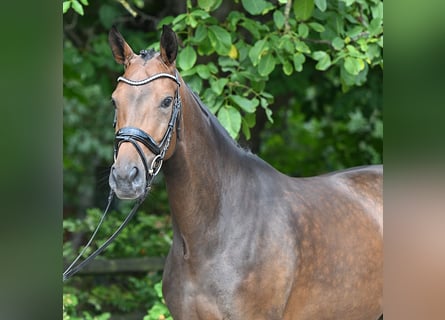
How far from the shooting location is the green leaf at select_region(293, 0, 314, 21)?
409 cm

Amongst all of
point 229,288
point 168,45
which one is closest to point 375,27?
point 168,45

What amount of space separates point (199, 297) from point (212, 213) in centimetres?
38

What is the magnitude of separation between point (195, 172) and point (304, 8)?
1.58 meters

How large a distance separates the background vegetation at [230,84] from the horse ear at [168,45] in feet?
2.19

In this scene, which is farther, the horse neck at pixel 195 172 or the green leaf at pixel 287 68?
the green leaf at pixel 287 68

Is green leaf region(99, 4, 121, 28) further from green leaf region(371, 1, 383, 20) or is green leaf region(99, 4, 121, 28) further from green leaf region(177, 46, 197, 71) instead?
green leaf region(371, 1, 383, 20)

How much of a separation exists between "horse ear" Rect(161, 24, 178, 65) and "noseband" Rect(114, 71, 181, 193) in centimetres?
11

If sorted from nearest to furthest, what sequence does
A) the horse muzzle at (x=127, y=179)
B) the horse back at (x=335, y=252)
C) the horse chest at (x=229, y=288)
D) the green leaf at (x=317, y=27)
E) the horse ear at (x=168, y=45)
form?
the horse muzzle at (x=127, y=179) < the horse ear at (x=168, y=45) < the horse chest at (x=229, y=288) < the horse back at (x=335, y=252) < the green leaf at (x=317, y=27)

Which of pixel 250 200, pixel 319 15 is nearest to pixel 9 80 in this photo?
pixel 250 200

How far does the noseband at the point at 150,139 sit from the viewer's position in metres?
2.60

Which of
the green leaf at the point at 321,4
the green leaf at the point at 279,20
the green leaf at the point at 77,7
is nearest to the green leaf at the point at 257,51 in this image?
the green leaf at the point at 279,20

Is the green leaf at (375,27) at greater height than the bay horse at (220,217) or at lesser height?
greater

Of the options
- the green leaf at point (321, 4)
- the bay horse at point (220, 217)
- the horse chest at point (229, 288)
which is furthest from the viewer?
the green leaf at point (321, 4)

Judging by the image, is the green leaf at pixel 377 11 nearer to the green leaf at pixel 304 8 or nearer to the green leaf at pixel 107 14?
the green leaf at pixel 304 8
